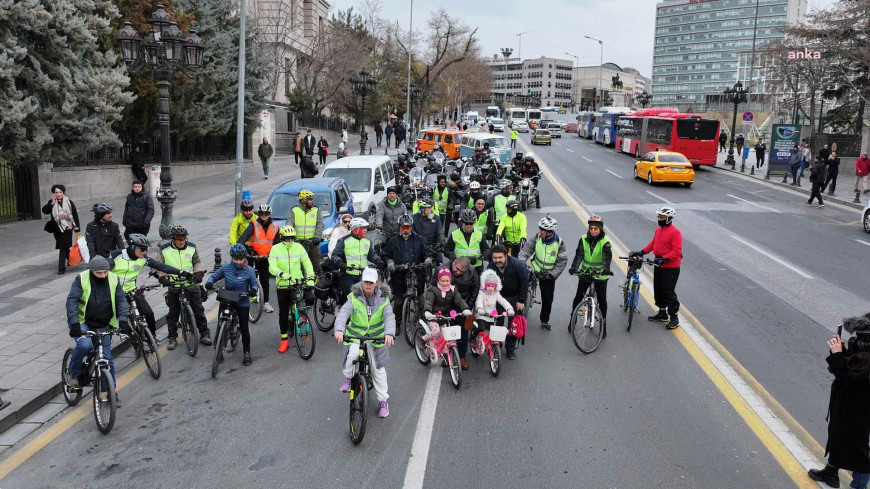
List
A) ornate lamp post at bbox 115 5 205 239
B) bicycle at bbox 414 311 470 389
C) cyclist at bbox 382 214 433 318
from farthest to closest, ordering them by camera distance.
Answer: ornate lamp post at bbox 115 5 205 239
cyclist at bbox 382 214 433 318
bicycle at bbox 414 311 470 389

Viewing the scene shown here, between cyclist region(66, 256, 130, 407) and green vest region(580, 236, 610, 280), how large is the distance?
5924 millimetres

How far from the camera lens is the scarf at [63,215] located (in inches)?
506

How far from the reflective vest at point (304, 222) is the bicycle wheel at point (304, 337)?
252 centimetres

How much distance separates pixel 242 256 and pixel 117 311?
1692 mm

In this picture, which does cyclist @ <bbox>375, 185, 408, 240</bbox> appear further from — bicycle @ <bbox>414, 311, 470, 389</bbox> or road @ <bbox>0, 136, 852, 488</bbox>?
bicycle @ <bbox>414, 311, 470, 389</bbox>

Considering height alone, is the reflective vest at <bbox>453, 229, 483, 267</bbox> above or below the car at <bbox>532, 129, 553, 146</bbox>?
below

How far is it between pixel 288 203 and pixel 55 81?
7631 millimetres

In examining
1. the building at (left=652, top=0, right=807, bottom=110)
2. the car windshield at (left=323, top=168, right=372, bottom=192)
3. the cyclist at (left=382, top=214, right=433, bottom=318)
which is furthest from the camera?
the building at (left=652, top=0, right=807, bottom=110)

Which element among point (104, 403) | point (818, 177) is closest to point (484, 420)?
point (104, 403)

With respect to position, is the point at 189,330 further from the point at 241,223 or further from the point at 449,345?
the point at 449,345

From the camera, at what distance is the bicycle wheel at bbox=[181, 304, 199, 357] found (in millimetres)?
9156

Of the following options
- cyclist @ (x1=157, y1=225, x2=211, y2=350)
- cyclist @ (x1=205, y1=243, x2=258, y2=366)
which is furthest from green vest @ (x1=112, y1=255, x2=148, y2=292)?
cyclist @ (x1=205, y1=243, x2=258, y2=366)

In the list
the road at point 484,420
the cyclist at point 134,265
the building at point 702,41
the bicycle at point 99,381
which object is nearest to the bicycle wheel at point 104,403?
the bicycle at point 99,381

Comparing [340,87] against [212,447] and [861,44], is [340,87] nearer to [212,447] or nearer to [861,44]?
[861,44]
